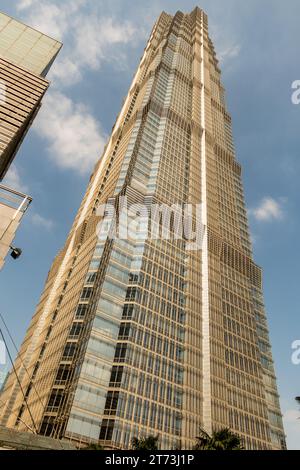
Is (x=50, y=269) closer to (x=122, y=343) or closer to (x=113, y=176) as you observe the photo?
(x=113, y=176)

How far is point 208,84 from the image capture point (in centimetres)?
14775

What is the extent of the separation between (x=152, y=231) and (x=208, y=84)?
94.9 m

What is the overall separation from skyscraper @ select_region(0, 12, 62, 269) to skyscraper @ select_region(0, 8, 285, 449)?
1543 inches

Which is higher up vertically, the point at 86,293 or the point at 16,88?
the point at 86,293

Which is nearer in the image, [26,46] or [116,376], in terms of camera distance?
[26,46]

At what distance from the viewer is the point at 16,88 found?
94.0 ft

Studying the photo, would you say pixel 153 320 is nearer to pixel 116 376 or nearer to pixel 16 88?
pixel 116 376

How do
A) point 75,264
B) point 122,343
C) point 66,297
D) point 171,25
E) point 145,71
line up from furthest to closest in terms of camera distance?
1. point 171,25
2. point 145,71
3. point 75,264
4. point 66,297
5. point 122,343

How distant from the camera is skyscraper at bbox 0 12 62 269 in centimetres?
1809

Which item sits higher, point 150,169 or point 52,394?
point 150,169

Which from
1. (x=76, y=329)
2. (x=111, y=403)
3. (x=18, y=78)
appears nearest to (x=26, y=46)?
(x=18, y=78)

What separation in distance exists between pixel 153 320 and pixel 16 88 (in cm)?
4956

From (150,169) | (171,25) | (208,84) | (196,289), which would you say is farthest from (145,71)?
(196,289)

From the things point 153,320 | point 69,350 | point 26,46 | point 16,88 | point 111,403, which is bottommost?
point 111,403
